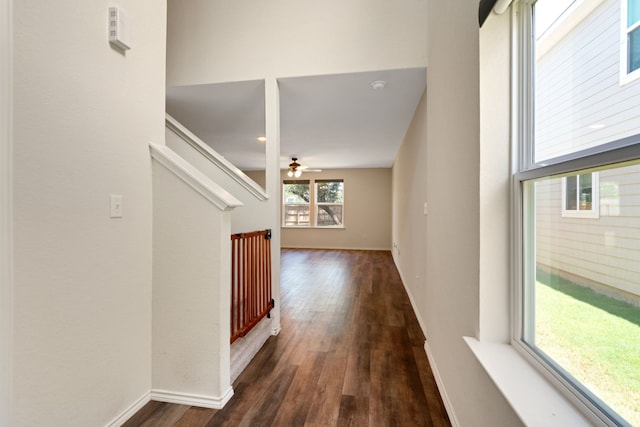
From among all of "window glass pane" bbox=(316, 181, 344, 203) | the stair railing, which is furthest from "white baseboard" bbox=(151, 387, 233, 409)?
"window glass pane" bbox=(316, 181, 344, 203)

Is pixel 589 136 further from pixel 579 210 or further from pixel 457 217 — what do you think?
pixel 457 217

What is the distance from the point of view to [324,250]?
7.95 m

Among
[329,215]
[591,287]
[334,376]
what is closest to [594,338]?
[591,287]

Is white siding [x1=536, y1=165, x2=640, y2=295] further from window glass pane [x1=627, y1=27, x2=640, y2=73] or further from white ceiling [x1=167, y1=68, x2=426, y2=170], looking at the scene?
white ceiling [x1=167, y1=68, x2=426, y2=170]

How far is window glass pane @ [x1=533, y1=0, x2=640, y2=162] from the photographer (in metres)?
0.68

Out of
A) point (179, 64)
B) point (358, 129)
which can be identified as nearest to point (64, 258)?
point (179, 64)

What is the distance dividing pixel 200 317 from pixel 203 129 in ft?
10.9

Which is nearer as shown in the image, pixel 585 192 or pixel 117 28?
pixel 585 192

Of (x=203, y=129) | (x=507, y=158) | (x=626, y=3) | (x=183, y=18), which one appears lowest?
(x=507, y=158)

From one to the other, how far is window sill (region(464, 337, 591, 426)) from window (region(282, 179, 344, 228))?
23.3 feet

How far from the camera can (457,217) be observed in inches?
58.4

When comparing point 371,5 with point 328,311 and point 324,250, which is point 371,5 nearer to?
point 328,311

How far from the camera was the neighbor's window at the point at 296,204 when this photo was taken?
843 centimetres

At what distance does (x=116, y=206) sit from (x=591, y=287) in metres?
1.97
